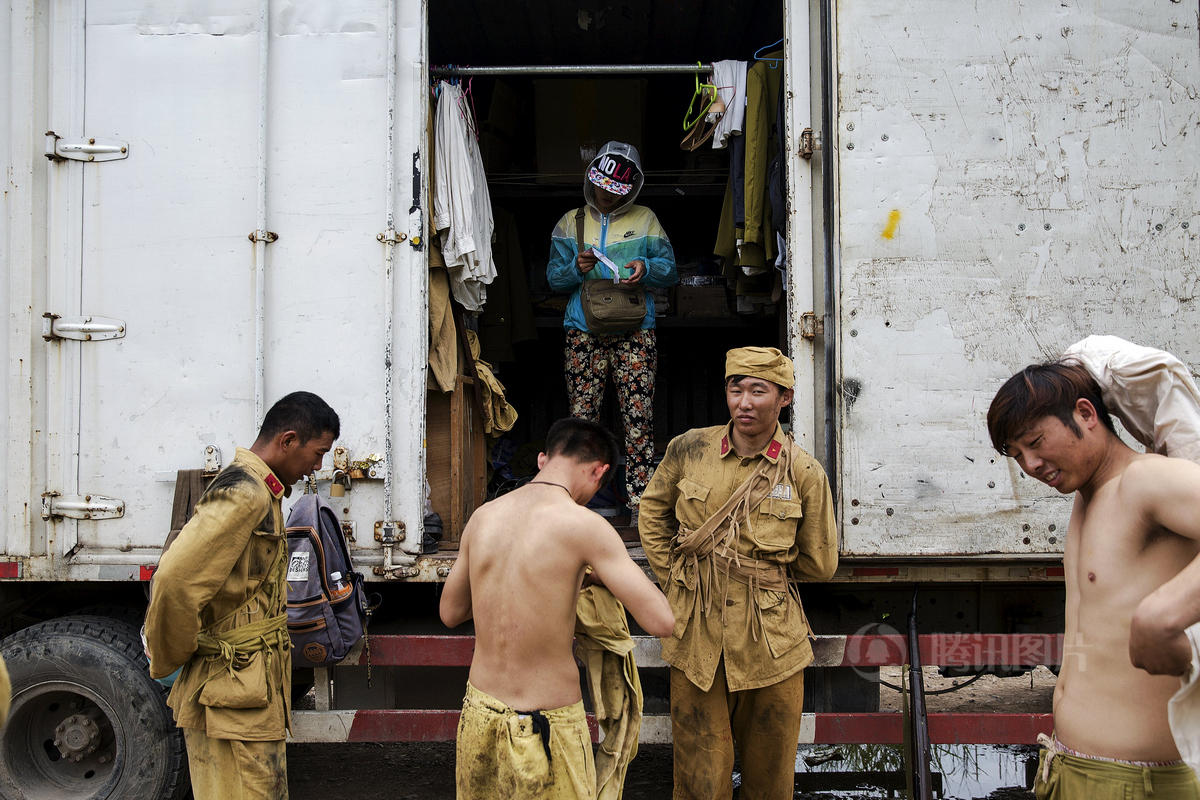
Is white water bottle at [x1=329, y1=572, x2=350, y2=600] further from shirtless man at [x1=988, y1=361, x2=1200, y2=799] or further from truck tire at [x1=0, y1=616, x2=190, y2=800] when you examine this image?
shirtless man at [x1=988, y1=361, x2=1200, y2=799]

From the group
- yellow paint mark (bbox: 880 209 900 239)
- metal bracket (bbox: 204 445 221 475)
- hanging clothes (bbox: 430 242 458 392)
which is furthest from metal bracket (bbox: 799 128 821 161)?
metal bracket (bbox: 204 445 221 475)

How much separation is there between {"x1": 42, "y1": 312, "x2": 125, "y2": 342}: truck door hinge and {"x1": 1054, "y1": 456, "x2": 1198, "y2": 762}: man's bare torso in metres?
3.30

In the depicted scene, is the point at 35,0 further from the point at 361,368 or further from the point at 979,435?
the point at 979,435

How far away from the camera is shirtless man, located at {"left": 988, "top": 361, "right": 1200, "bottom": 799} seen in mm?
1783

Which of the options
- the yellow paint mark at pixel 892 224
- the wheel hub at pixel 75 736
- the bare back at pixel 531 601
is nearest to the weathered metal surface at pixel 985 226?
the yellow paint mark at pixel 892 224

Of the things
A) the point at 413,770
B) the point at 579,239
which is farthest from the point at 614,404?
the point at 413,770

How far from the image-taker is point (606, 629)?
2623mm

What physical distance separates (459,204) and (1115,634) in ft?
9.89

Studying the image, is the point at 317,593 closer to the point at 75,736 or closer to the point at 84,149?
the point at 75,736

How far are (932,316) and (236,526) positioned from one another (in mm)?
2439

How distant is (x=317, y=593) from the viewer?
3129 mm

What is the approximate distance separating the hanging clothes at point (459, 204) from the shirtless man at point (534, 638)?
187cm

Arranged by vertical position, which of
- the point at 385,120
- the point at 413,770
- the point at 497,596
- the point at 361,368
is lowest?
the point at 413,770

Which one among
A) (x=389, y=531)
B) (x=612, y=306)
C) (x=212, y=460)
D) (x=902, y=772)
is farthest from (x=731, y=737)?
(x=612, y=306)
